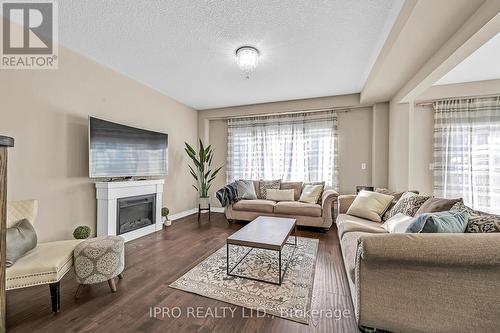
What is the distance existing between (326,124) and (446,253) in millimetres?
3665

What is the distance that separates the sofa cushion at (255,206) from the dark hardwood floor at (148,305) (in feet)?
4.69

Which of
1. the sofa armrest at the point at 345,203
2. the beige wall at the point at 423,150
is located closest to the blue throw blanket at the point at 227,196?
the sofa armrest at the point at 345,203

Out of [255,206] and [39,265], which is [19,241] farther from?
[255,206]

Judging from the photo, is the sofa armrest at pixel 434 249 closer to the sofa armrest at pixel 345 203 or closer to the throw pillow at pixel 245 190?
the sofa armrest at pixel 345 203

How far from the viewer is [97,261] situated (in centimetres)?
180

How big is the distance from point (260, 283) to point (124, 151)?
2.66 metres

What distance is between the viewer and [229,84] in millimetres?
3701

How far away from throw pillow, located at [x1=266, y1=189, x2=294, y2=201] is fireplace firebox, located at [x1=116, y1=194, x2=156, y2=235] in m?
2.23

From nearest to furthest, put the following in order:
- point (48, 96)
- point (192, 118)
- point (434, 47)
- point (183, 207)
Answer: point (434, 47)
point (48, 96)
point (183, 207)
point (192, 118)

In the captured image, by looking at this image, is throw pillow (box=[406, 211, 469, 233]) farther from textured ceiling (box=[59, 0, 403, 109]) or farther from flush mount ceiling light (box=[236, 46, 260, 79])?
flush mount ceiling light (box=[236, 46, 260, 79])

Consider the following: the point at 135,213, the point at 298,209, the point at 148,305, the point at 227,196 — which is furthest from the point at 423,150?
the point at 135,213

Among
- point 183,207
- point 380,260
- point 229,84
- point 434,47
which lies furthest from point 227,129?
point 380,260

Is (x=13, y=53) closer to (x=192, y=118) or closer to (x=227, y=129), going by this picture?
(x=192, y=118)

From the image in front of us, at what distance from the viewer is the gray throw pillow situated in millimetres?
1527
